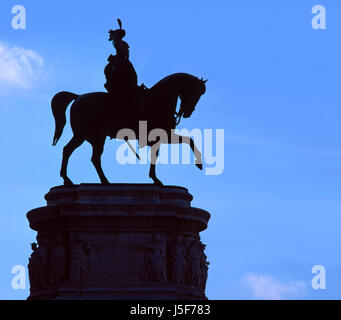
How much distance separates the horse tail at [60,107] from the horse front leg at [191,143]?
411 cm

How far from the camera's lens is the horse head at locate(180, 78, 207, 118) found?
197ft

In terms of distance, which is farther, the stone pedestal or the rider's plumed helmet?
the rider's plumed helmet

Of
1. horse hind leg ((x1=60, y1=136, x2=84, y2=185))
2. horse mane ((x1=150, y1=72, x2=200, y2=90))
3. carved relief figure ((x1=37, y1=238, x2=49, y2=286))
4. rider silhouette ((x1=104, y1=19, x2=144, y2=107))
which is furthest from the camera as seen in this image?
horse hind leg ((x1=60, y1=136, x2=84, y2=185))

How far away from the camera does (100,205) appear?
58062mm

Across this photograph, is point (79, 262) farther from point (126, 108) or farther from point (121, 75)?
point (121, 75)

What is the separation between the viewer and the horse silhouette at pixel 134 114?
59.9 metres

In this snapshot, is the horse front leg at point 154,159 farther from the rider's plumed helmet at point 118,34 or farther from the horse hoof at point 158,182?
the rider's plumed helmet at point 118,34

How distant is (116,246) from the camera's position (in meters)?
58.0

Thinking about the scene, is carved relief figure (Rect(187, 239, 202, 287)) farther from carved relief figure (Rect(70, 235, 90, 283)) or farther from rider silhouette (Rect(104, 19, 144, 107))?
rider silhouette (Rect(104, 19, 144, 107))

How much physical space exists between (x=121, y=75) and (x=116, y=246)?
253 inches

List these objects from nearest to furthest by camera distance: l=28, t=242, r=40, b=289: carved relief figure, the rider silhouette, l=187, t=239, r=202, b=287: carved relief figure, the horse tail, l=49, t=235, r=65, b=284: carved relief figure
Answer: l=49, t=235, r=65, b=284: carved relief figure
l=187, t=239, r=202, b=287: carved relief figure
l=28, t=242, r=40, b=289: carved relief figure
the rider silhouette
the horse tail

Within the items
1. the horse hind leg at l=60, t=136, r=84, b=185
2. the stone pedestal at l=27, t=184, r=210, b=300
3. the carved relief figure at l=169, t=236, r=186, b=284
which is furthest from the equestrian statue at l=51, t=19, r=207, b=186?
the carved relief figure at l=169, t=236, r=186, b=284

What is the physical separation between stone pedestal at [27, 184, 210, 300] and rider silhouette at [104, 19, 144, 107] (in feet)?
11.7
